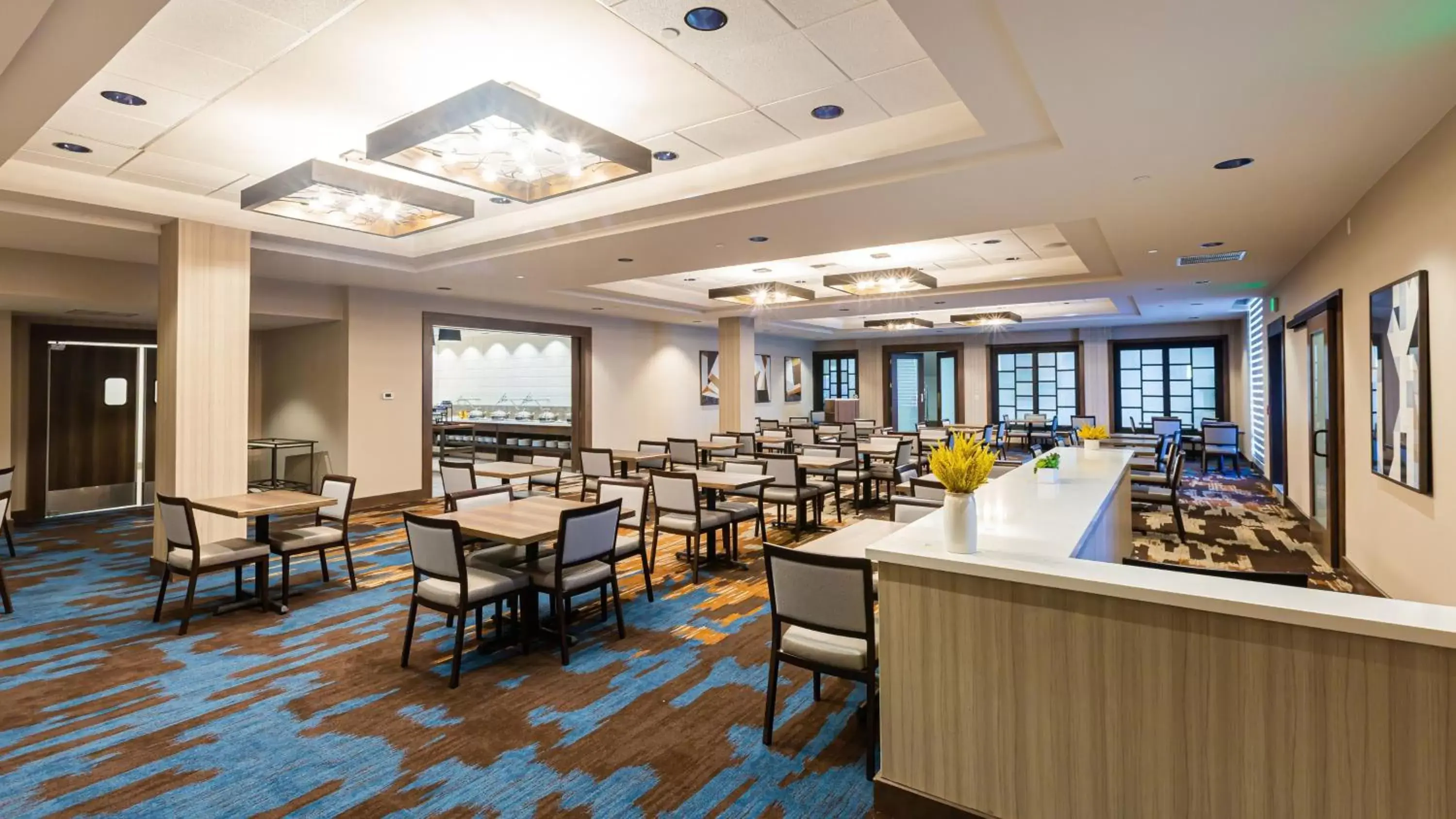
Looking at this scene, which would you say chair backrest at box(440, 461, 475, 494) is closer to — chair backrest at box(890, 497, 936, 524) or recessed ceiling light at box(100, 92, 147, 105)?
recessed ceiling light at box(100, 92, 147, 105)

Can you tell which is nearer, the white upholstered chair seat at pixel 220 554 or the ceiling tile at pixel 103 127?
the ceiling tile at pixel 103 127

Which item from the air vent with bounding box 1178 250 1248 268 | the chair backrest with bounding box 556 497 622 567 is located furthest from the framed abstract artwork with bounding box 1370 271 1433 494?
the chair backrest with bounding box 556 497 622 567

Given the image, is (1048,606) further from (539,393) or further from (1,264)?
(539,393)

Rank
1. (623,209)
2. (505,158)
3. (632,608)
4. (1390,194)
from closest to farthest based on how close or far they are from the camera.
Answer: (505,158) → (1390,194) → (632,608) → (623,209)

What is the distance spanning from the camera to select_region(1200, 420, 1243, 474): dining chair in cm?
1148

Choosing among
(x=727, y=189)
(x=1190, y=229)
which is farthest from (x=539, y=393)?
(x=1190, y=229)

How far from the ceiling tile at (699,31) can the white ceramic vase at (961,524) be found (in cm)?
205

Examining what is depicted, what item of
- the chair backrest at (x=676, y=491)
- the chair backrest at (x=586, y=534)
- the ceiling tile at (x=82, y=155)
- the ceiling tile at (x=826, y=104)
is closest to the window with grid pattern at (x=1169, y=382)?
the chair backrest at (x=676, y=491)

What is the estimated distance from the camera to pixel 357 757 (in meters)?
→ 2.77

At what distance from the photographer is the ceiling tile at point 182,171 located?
4.50 m

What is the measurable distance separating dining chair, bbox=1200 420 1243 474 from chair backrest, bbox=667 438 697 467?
8.96 meters

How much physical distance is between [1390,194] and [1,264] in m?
10.8

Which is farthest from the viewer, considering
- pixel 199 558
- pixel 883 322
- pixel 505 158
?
pixel 883 322

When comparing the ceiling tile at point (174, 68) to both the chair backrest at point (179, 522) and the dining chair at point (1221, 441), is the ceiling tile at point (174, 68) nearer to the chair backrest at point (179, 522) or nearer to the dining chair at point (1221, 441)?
the chair backrest at point (179, 522)
